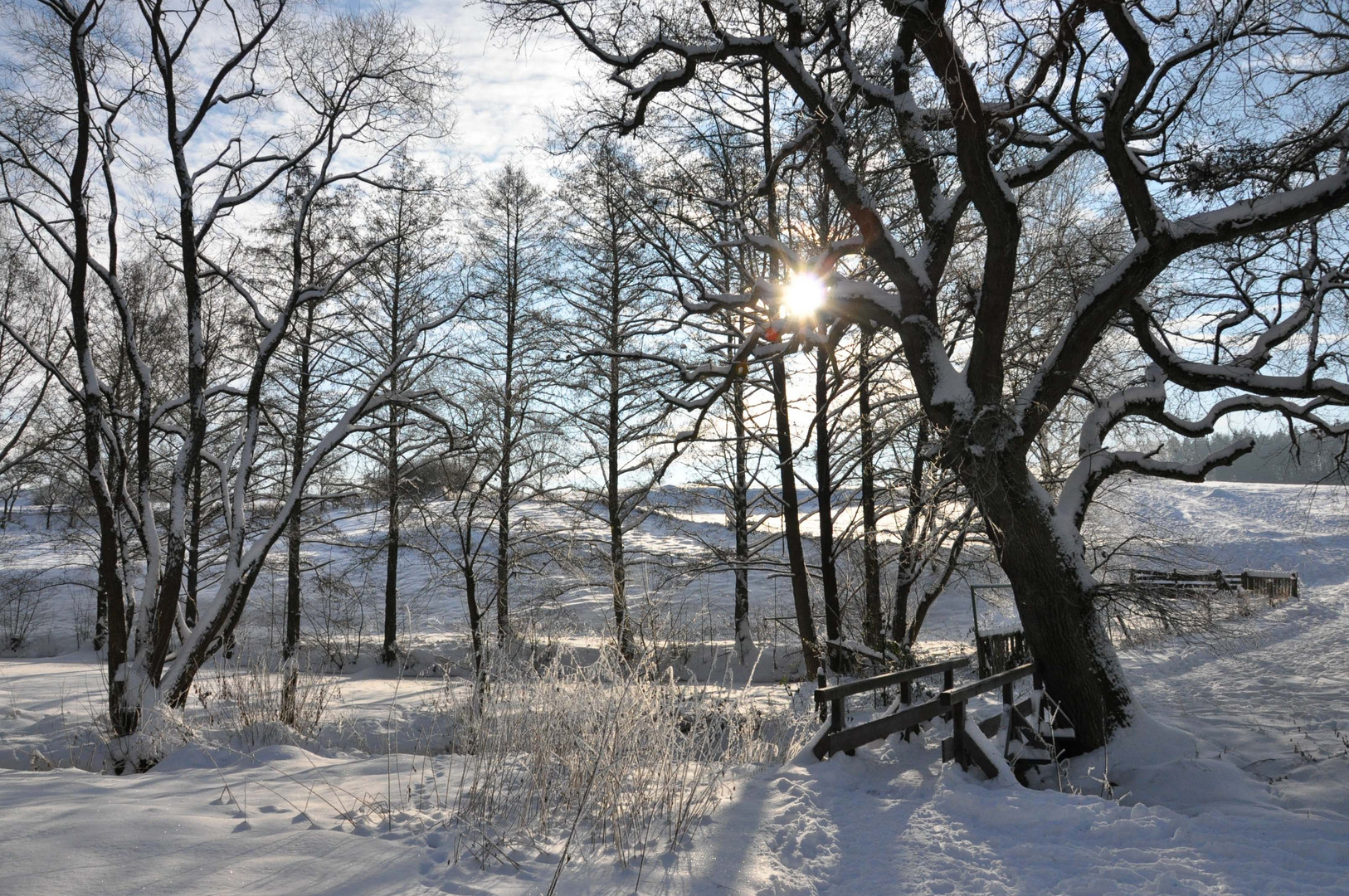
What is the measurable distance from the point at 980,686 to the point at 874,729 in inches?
44.2

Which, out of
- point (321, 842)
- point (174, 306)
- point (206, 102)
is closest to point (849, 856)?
point (321, 842)

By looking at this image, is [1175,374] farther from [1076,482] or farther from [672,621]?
[672,621]

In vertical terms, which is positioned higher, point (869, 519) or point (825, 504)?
point (825, 504)

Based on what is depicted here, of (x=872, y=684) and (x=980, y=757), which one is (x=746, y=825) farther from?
(x=980, y=757)

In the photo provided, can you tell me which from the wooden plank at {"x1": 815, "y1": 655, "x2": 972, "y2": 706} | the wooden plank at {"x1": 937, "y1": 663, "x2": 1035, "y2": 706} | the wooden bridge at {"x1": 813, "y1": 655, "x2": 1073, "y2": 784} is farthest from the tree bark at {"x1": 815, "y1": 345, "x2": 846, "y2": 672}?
the wooden plank at {"x1": 815, "y1": 655, "x2": 972, "y2": 706}

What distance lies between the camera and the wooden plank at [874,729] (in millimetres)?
6020

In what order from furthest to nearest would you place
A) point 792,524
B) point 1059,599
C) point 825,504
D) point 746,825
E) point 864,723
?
point 792,524 → point 825,504 → point 1059,599 → point 864,723 → point 746,825

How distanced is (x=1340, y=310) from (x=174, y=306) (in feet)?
67.0

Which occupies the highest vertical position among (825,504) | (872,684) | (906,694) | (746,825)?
(825,504)

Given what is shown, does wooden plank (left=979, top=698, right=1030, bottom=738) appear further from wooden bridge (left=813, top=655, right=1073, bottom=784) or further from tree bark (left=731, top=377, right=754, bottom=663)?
tree bark (left=731, top=377, right=754, bottom=663)

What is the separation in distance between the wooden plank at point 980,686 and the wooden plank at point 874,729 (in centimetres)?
10

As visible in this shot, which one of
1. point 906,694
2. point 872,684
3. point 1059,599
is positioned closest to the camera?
point 872,684

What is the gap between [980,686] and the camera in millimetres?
6512

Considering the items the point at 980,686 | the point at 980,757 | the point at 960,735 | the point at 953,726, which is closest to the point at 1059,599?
the point at 980,686
